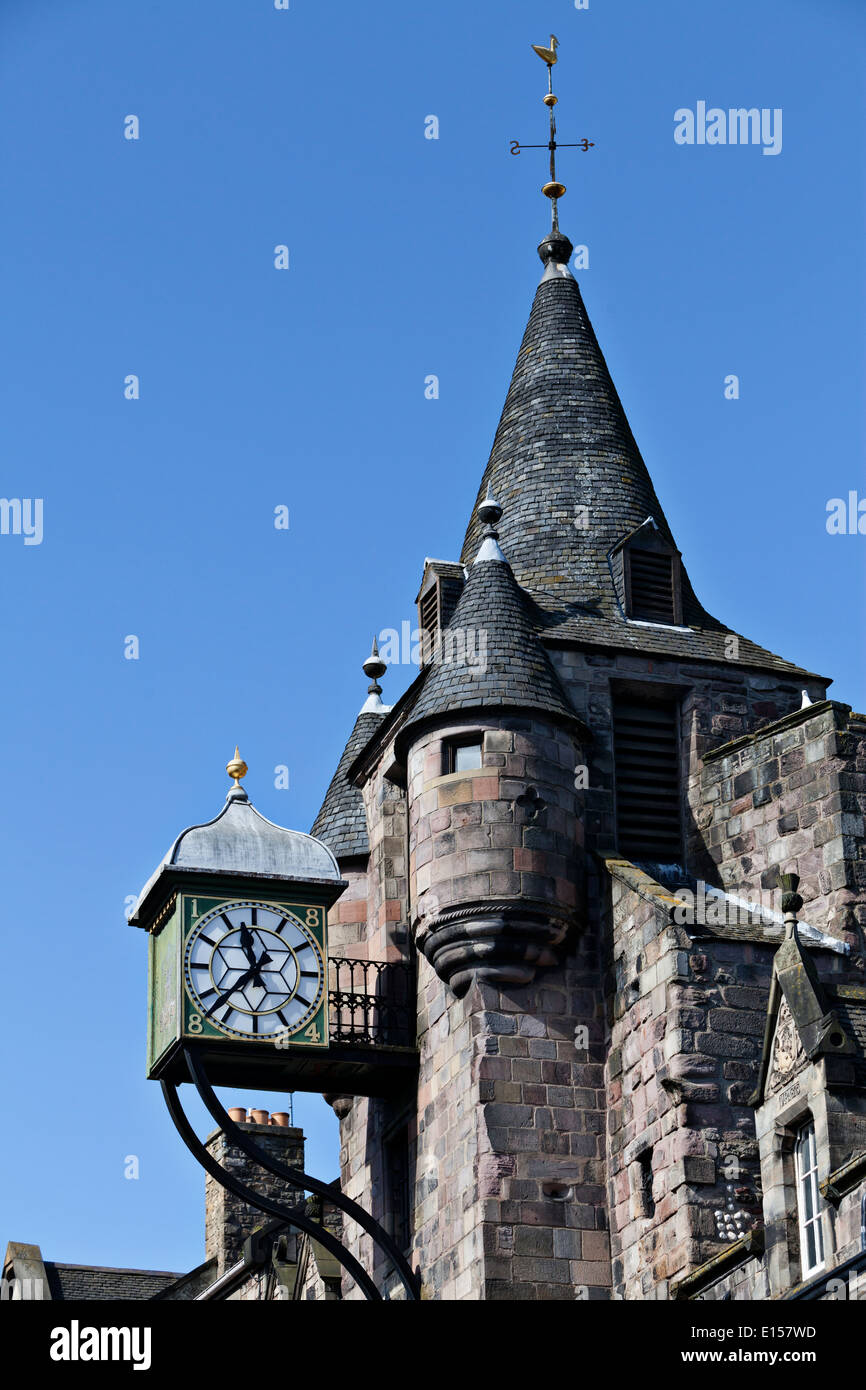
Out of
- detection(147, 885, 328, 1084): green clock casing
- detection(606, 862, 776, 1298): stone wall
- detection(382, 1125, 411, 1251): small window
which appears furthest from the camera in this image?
detection(382, 1125, 411, 1251): small window

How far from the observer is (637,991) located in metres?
28.9

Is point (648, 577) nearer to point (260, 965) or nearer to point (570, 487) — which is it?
point (570, 487)

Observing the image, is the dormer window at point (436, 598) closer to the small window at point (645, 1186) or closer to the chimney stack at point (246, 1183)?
the small window at point (645, 1186)

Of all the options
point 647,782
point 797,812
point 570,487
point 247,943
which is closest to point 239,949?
point 247,943

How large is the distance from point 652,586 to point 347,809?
5.10 metres

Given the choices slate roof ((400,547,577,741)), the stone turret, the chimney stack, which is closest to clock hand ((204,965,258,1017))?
the stone turret

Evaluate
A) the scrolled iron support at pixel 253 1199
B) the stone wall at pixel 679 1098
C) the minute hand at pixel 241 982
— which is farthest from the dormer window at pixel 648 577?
the scrolled iron support at pixel 253 1199

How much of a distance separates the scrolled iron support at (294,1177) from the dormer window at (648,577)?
25.8ft

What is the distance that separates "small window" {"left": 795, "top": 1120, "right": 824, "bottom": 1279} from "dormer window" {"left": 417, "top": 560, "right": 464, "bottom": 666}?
34.9 feet

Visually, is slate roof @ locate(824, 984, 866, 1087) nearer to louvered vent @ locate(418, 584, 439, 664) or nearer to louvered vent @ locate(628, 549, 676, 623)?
louvered vent @ locate(628, 549, 676, 623)

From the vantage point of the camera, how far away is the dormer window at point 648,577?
33.2 m

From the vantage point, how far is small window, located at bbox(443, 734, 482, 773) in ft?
99.7
